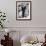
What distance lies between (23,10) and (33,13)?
274mm

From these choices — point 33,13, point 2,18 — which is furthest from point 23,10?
point 2,18

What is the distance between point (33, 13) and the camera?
3.56m

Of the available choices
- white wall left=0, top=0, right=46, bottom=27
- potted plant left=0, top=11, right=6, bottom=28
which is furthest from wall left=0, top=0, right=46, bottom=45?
potted plant left=0, top=11, right=6, bottom=28

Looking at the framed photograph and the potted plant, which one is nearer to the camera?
the potted plant

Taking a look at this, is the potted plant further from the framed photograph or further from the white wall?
the framed photograph

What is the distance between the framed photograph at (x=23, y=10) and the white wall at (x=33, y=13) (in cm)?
8

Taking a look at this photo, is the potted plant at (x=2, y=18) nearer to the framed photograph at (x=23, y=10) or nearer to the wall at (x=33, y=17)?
the wall at (x=33, y=17)

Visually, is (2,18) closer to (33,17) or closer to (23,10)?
(23,10)

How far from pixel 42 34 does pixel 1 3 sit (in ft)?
4.42

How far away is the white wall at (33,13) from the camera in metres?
3.56

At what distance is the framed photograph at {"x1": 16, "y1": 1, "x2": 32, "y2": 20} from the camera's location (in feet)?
11.6

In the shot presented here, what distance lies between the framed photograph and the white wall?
8cm

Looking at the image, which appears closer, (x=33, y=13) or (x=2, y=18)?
(x=2, y=18)

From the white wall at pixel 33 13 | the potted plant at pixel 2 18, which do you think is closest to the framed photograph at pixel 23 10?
the white wall at pixel 33 13
